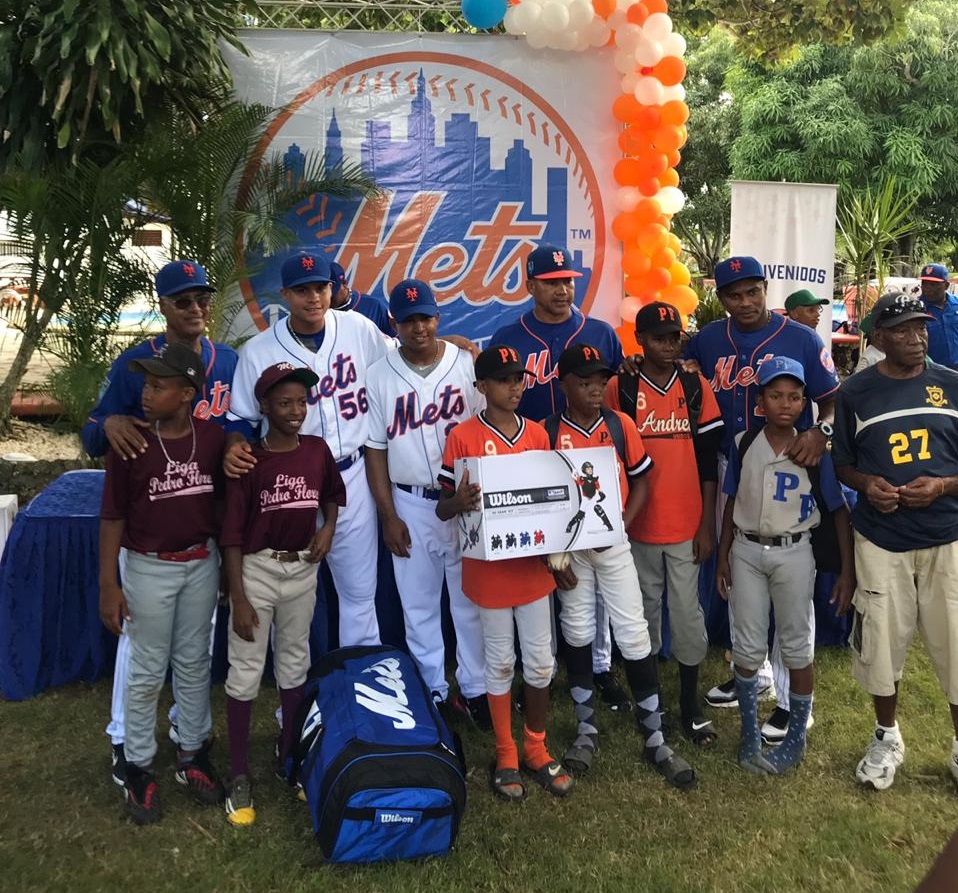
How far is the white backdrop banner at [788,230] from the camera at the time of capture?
962cm

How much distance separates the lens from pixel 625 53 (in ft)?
23.5

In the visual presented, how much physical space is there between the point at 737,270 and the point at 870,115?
1557 centimetres

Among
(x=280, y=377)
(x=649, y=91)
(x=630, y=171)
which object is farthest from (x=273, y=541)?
(x=649, y=91)

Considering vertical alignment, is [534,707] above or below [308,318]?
below

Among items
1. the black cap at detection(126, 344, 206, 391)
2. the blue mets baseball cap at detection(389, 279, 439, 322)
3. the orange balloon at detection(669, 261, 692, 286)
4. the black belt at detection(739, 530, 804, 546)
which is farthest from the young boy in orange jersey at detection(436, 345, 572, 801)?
the orange balloon at detection(669, 261, 692, 286)

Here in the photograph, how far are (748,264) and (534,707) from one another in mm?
2211

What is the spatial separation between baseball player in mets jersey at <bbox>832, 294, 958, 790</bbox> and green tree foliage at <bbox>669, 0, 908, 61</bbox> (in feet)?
34.6

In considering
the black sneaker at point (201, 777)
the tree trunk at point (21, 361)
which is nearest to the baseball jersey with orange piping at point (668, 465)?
the black sneaker at point (201, 777)

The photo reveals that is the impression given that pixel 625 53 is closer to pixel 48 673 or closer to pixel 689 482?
pixel 689 482

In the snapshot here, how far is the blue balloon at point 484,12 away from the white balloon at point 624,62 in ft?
3.37

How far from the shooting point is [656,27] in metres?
7.05

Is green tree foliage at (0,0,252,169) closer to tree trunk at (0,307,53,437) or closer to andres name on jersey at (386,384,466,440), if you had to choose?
tree trunk at (0,307,53,437)

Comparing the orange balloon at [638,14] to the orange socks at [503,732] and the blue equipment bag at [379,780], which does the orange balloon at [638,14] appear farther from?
the blue equipment bag at [379,780]

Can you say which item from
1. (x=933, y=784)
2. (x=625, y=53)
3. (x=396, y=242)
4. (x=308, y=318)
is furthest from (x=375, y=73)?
(x=933, y=784)
